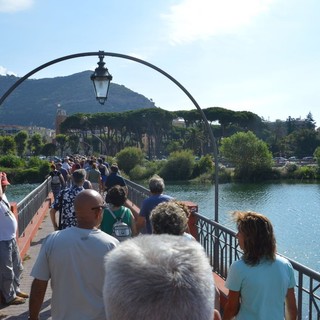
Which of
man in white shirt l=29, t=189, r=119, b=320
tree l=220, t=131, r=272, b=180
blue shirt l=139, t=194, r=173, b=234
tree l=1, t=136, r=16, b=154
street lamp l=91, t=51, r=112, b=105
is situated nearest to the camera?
man in white shirt l=29, t=189, r=119, b=320

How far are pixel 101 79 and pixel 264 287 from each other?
6245 mm

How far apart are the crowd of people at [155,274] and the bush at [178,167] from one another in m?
63.4

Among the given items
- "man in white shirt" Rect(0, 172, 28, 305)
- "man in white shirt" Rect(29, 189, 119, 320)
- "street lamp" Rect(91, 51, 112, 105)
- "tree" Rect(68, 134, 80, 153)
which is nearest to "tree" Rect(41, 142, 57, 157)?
"tree" Rect(68, 134, 80, 153)

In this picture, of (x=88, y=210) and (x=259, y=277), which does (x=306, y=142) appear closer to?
(x=259, y=277)

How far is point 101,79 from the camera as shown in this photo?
876 cm

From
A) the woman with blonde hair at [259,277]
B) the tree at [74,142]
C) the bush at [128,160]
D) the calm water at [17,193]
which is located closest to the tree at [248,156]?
the bush at [128,160]

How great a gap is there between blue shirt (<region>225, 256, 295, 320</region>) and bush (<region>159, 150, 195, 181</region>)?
2517 inches

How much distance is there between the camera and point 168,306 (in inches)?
55.6

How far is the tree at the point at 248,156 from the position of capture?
6794cm

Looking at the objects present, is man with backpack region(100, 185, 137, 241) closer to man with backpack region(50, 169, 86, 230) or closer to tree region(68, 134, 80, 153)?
man with backpack region(50, 169, 86, 230)

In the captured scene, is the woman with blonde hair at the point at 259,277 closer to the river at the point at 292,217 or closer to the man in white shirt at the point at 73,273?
the man in white shirt at the point at 73,273

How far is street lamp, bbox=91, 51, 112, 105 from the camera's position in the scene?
8695mm

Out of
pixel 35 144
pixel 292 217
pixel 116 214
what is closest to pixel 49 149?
pixel 35 144

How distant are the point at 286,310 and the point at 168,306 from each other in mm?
2107
